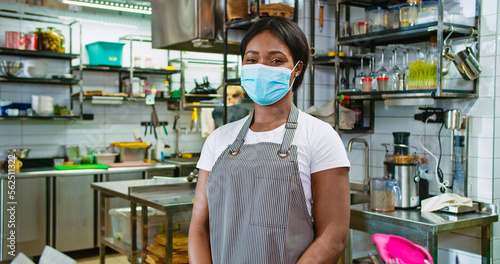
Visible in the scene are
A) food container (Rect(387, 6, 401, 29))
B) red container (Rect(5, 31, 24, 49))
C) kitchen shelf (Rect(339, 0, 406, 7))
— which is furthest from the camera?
red container (Rect(5, 31, 24, 49))

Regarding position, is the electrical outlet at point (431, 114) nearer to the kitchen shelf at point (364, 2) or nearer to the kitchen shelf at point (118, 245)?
the kitchen shelf at point (364, 2)

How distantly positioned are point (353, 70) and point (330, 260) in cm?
264

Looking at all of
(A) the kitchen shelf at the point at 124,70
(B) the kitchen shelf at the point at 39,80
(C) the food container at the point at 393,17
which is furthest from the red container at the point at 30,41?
(C) the food container at the point at 393,17

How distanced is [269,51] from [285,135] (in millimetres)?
275

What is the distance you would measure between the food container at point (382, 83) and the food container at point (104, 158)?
12.4 ft

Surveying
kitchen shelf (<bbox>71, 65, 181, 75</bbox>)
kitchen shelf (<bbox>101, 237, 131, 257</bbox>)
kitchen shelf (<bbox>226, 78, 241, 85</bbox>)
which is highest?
kitchen shelf (<bbox>71, 65, 181, 75</bbox>)

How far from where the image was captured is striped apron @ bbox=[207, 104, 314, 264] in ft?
4.85

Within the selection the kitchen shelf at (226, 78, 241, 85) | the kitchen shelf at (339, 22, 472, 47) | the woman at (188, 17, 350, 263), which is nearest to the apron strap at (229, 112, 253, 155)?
the woman at (188, 17, 350, 263)

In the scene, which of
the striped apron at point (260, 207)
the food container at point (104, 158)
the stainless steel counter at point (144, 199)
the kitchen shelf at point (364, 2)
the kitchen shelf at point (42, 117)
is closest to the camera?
the striped apron at point (260, 207)

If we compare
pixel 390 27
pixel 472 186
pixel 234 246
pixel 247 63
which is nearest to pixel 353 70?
pixel 390 27

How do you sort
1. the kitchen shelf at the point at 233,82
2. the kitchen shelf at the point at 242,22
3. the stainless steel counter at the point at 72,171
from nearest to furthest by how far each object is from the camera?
the kitchen shelf at the point at 242,22, the kitchen shelf at the point at 233,82, the stainless steel counter at the point at 72,171

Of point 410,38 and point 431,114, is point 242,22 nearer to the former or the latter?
point 410,38

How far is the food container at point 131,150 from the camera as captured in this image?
6.18 m

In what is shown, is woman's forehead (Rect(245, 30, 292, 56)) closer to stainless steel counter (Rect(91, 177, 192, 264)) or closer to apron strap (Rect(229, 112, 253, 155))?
apron strap (Rect(229, 112, 253, 155))
